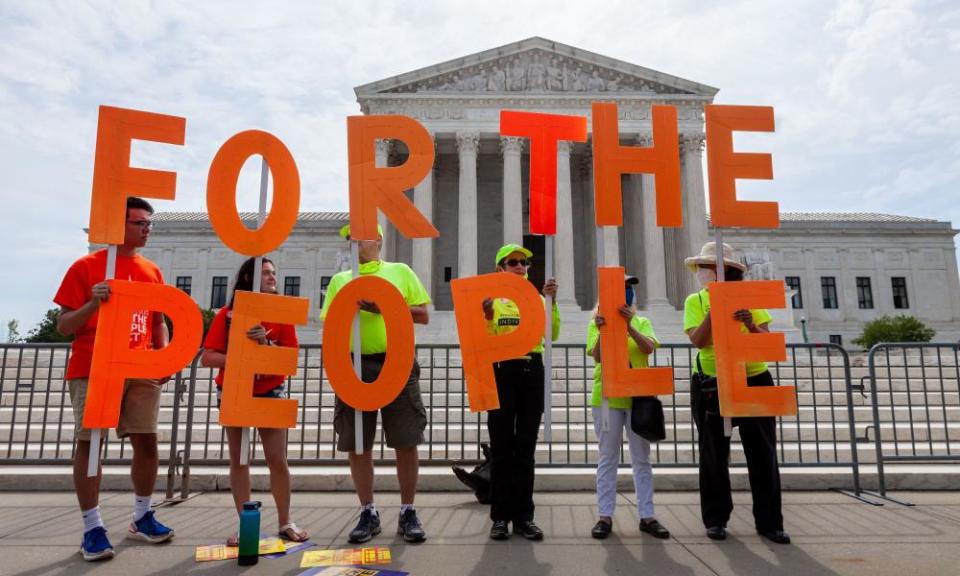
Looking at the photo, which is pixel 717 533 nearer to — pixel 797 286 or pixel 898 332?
pixel 898 332

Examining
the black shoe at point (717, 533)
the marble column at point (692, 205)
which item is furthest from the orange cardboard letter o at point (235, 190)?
the marble column at point (692, 205)

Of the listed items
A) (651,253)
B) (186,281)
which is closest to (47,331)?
(186,281)

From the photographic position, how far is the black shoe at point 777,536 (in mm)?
4449

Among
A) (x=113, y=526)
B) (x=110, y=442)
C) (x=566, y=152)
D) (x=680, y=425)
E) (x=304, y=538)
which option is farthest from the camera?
(x=566, y=152)

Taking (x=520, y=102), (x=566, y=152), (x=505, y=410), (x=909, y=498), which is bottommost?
(x=909, y=498)

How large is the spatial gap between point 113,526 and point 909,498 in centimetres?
760

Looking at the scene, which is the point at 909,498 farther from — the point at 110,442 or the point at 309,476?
the point at 110,442

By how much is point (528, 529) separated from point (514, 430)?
0.75m

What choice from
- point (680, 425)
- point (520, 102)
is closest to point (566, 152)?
point (520, 102)

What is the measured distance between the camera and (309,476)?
6574 mm

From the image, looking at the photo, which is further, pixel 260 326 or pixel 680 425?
pixel 680 425

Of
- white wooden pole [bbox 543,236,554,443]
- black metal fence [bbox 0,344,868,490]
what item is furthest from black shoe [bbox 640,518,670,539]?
black metal fence [bbox 0,344,868,490]

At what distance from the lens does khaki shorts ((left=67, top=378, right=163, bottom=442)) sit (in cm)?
440

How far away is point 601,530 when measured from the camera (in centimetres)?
462
